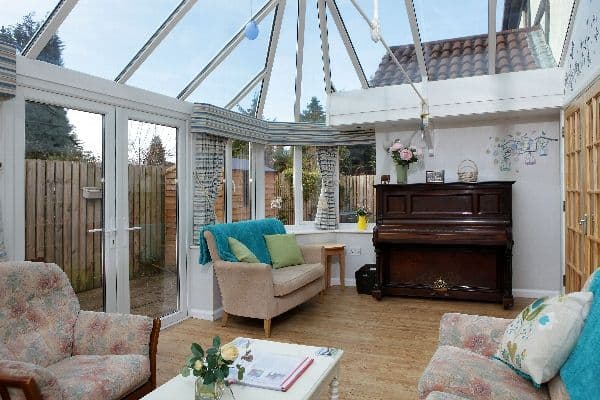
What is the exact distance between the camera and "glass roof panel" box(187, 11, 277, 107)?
4.71 meters

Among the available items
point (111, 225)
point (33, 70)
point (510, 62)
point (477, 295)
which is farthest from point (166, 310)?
point (510, 62)

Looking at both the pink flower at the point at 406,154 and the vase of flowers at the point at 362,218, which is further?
the vase of flowers at the point at 362,218

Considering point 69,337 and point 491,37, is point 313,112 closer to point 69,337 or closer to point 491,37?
point 491,37

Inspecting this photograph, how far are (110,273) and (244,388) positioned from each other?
2.29m

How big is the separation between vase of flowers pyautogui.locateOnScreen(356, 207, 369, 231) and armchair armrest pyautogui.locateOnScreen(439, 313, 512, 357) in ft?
11.7

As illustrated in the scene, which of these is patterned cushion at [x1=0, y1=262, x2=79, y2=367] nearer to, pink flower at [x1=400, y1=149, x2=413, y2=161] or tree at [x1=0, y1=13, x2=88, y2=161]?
tree at [x1=0, y1=13, x2=88, y2=161]

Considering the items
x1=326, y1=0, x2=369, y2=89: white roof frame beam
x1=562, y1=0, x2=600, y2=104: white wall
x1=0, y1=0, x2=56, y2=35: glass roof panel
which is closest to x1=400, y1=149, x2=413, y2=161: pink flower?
x1=326, y1=0, x2=369, y2=89: white roof frame beam

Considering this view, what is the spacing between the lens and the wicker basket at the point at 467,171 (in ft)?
16.1

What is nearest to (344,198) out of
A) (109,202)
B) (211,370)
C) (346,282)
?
(346,282)

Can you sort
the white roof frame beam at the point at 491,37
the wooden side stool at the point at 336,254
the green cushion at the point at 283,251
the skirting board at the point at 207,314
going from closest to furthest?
the white roof frame beam at the point at 491,37, the skirting board at the point at 207,314, the green cushion at the point at 283,251, the wooden side stool at the point at 336,254

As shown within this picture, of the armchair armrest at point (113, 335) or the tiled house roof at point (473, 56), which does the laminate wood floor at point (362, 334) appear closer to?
the armchair armrest at point (113, 335)

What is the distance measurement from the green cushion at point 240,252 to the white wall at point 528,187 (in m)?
2.70

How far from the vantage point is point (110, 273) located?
3.67m

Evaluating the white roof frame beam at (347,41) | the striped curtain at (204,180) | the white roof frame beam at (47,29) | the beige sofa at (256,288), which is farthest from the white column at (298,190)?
the white roof frame beam at (47,29)
